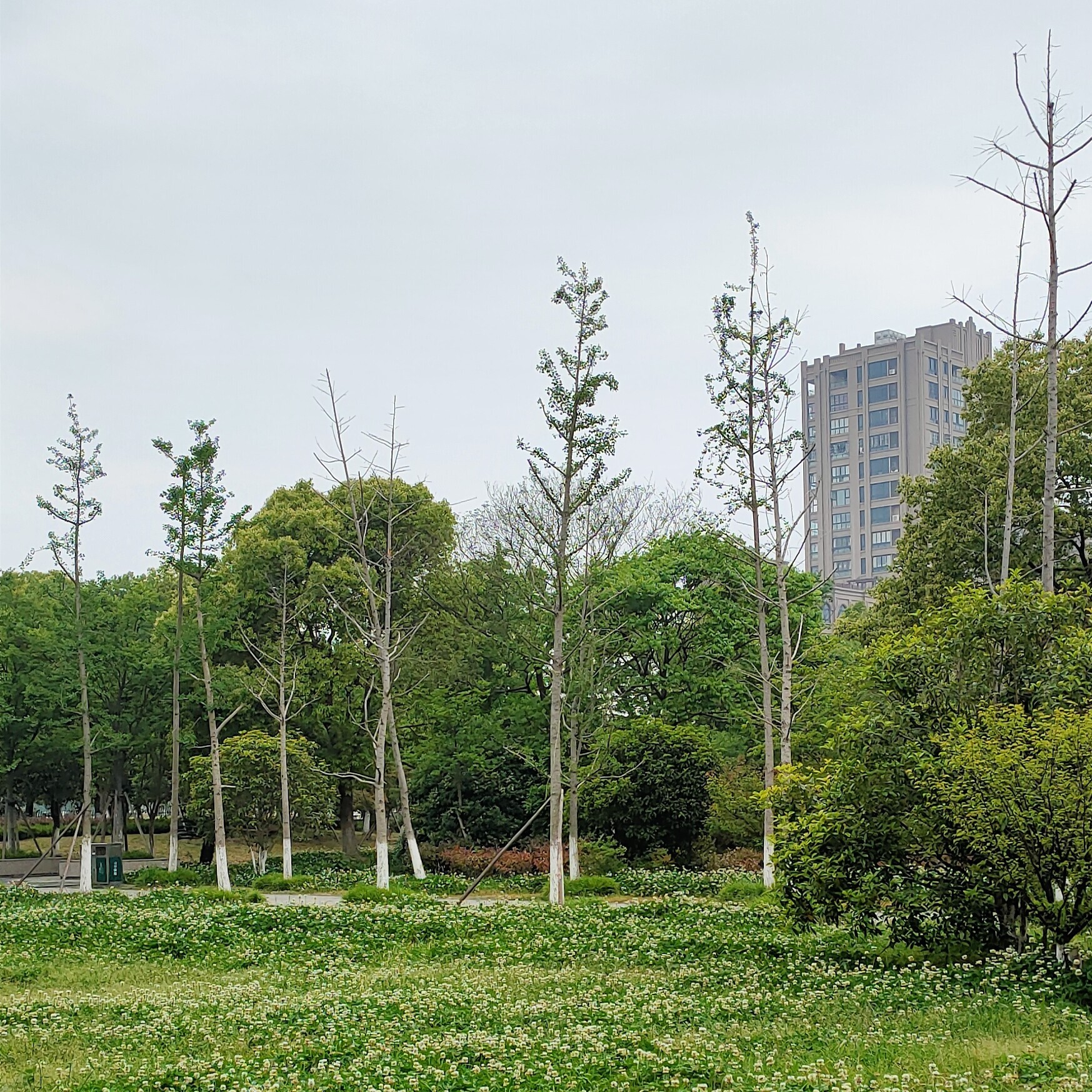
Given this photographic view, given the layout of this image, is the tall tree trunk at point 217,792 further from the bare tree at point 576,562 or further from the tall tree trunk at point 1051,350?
the tall tree trunk at point 1051,350

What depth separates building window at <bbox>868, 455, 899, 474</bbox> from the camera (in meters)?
95.6

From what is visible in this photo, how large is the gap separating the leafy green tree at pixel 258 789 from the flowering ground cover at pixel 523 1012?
1273 cm

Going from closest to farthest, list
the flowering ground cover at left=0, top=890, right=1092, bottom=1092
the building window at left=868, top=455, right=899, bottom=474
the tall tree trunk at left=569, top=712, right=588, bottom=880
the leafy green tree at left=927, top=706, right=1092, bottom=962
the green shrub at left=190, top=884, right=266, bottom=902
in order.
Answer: the flowering ground cover at left=0, top=890, right=1092, bottom=1092 → the leafy green tree at left=927, top=706, right=1092, bottom=962 → the green shrub at left=190, top=884, right=266, bottom=902 → the tall tree trunk at left=569, top=712, right=588, bottom=880 → the building window at left=868, top=455, right=899, bottom=474

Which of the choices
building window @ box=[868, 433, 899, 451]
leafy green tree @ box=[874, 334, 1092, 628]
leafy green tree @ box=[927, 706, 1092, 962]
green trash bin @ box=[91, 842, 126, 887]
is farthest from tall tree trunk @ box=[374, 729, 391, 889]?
building window @ box=[868, 433, 899, 451]

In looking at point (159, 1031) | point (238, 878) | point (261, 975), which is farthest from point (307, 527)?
point (159, 1031)

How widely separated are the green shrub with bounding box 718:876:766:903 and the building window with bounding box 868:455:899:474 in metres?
77.4

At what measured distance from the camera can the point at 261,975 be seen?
531 inches

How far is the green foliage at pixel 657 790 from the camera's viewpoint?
29.3 m

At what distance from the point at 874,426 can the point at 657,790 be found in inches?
2874

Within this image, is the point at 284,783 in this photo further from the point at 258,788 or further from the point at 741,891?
the point at 741,891

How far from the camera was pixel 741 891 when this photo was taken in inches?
878

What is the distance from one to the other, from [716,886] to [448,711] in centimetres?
1119

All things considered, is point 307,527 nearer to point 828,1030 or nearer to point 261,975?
point 261,975

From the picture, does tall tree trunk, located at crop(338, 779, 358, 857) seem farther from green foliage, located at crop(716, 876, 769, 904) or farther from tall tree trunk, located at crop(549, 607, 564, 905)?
green foliage, located at crop(716, 876, 769, 904)
